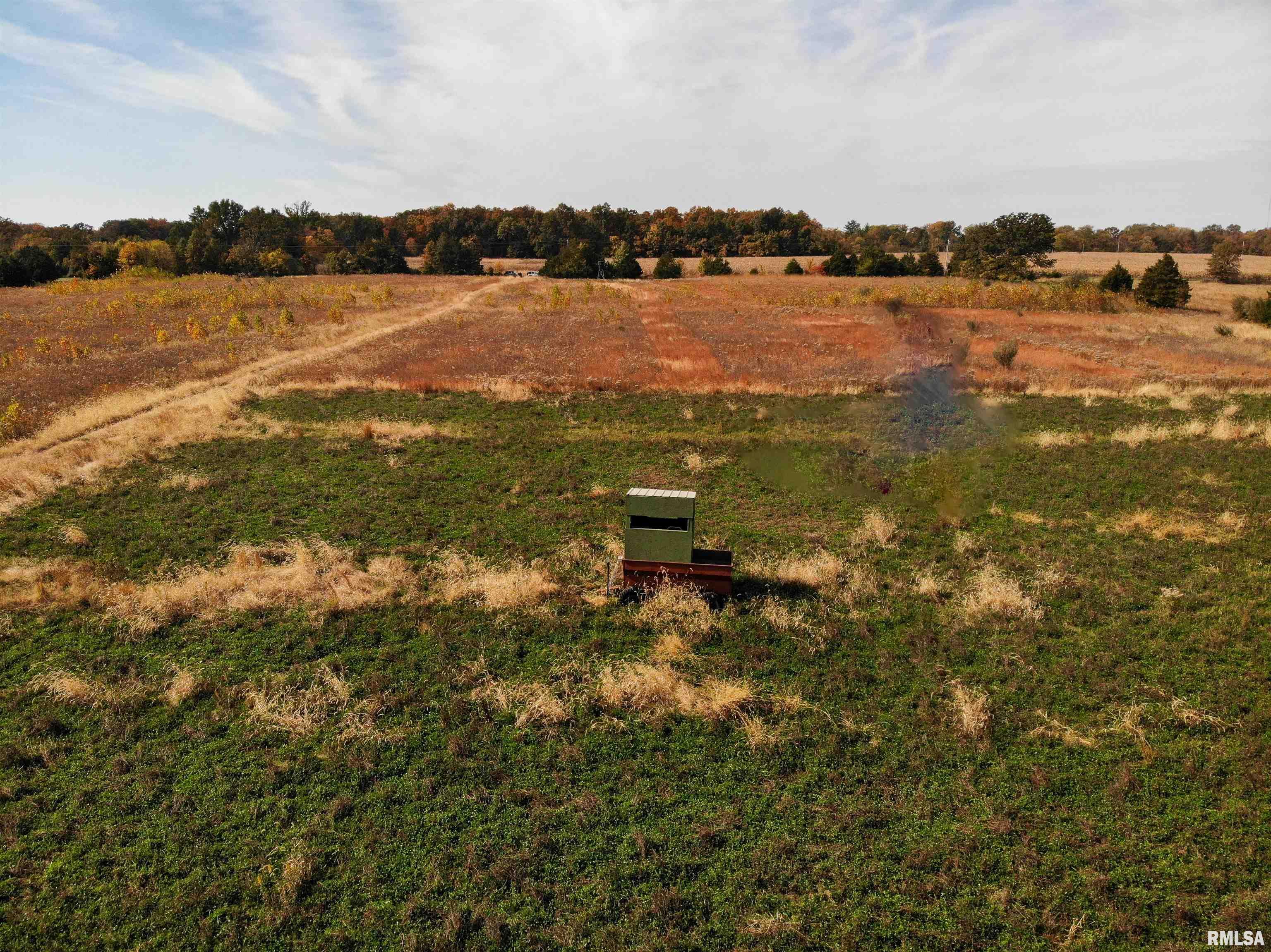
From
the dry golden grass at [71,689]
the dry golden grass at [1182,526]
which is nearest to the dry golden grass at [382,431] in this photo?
the dry golden grass at [71,689]

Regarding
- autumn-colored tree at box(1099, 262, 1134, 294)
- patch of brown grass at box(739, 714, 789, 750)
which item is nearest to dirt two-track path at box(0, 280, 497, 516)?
patch of brown grass at box(739, 714, 789, 750)

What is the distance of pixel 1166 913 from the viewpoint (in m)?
5.93

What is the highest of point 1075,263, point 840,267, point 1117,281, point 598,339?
point 1075,263

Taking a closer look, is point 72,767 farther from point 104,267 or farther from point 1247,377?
point 104,267

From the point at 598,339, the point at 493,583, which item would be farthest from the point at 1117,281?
the point at 493,583

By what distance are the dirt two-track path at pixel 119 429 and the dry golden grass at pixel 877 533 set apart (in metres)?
18.7

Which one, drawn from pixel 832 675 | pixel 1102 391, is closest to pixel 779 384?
pixel 1102 391

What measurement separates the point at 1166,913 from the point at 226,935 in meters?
8.27

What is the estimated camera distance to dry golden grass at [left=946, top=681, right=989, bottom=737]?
821 cm

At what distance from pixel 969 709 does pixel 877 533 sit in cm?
577

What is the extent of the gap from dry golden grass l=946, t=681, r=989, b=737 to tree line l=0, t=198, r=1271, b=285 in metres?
78.9

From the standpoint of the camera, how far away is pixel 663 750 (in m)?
8.05

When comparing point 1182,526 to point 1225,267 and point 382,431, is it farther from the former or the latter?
point 1225,267

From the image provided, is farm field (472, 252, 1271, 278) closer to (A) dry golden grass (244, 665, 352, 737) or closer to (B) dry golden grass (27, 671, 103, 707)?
(A) dry golden grass (244, 665, 352, 737)
